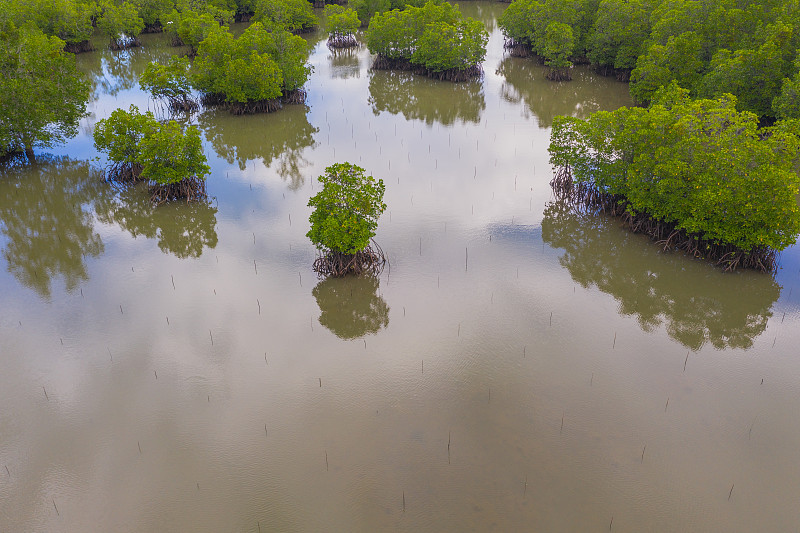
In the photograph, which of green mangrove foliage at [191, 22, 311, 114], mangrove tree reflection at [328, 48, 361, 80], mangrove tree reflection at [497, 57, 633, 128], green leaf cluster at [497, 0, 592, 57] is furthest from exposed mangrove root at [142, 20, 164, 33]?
mangrove tree reflection at [497, 57, 633, 128]

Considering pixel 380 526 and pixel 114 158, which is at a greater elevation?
pixel 114 158

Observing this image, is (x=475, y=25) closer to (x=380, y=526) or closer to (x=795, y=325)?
(x=795, y=325)

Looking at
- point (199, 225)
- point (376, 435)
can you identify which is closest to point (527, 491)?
point (376, 435)

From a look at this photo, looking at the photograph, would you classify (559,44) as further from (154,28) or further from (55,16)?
(154,28)

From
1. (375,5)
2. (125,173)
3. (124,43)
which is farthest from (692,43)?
(124,43)

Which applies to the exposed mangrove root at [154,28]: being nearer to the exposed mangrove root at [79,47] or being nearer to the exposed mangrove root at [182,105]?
the exposed mangrove root at [79,47]

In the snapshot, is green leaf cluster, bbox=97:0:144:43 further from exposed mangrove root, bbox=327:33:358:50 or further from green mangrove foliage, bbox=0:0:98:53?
exposed mangrove root, bbox=327:33:358:50
